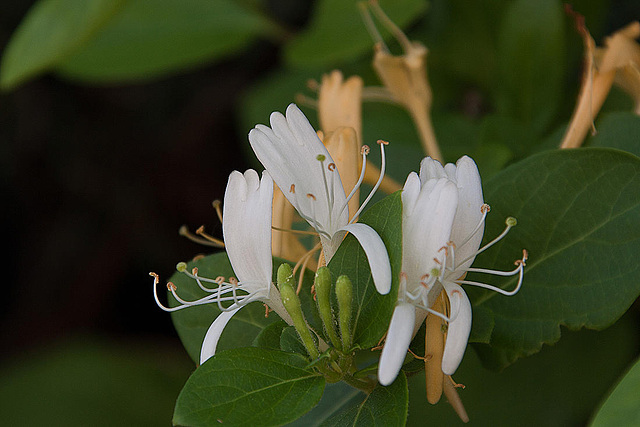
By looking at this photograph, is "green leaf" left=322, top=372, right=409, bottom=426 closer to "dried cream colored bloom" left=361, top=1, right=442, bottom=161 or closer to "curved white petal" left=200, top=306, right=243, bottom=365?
"curved white petal" left=200, top=306, right=243, bottom=365

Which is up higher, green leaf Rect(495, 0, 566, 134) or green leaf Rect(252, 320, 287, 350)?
green leaf Rect(252, 320, 287, 350)

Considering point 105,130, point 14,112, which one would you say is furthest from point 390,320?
point 14,112

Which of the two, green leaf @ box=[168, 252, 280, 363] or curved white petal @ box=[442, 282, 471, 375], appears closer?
curved white petal @ box=[442, 282, 471, 375]

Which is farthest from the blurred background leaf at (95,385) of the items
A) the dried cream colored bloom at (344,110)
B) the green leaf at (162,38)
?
the dried cream colored bloom at (344,110)

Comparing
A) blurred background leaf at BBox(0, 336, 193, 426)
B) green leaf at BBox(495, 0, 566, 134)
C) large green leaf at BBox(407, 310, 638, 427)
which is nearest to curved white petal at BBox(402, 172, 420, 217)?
green leaf at BBox(495, 0, 566, 134)

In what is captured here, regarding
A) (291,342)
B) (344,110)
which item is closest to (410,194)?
(291,342)

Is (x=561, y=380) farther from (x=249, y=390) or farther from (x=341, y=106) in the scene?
(x=249, y=390)
